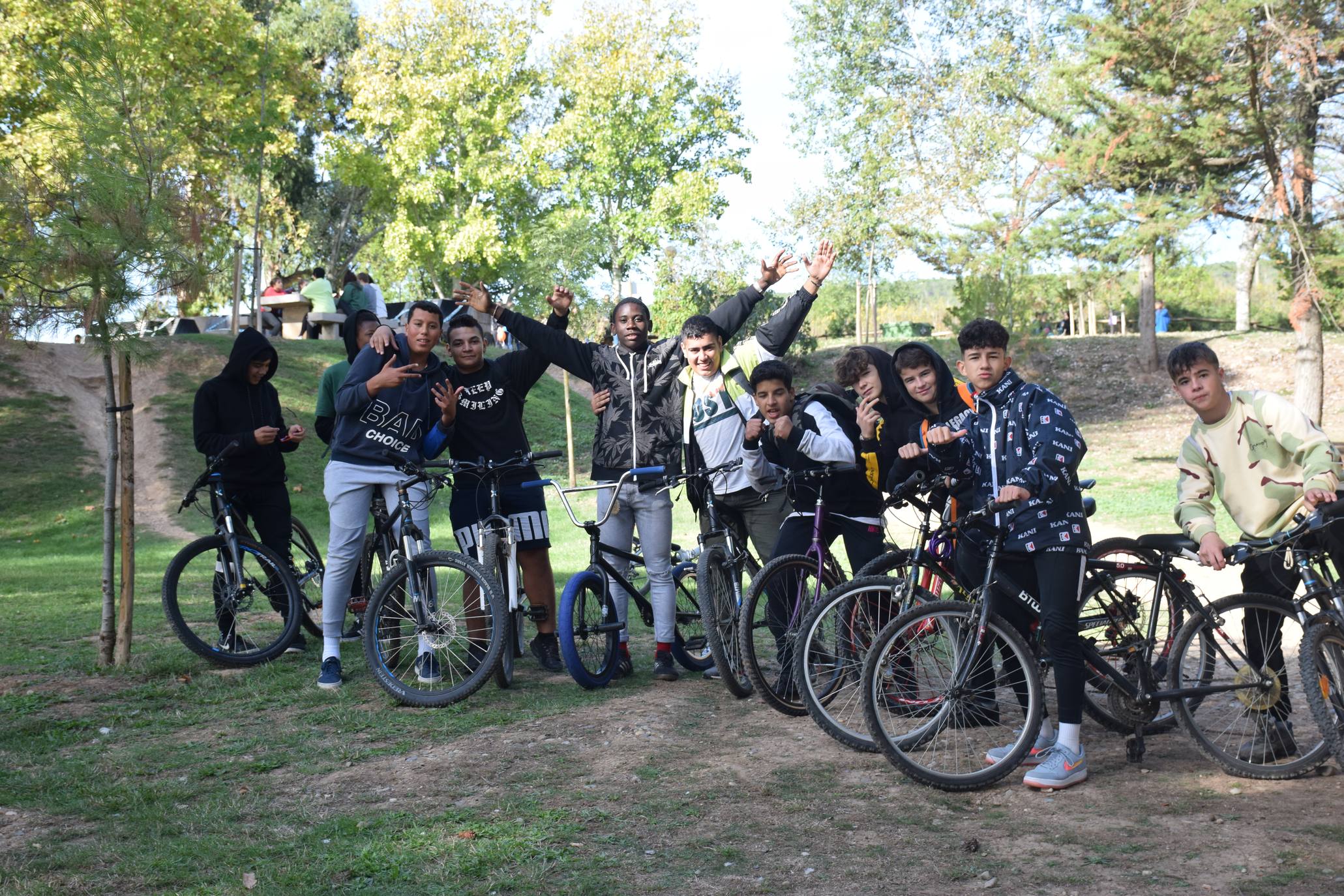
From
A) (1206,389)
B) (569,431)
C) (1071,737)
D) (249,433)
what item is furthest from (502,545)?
(569,431)

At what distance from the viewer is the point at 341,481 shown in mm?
6594

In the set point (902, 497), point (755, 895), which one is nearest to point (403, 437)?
point (902, 497)

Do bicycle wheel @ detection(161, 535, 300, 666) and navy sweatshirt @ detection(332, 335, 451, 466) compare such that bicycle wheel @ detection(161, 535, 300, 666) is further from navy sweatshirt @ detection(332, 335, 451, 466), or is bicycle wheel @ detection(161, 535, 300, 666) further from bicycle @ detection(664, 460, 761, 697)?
bicycle @ detection(664, 460, 761, 697)

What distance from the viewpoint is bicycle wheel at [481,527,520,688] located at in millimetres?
6434

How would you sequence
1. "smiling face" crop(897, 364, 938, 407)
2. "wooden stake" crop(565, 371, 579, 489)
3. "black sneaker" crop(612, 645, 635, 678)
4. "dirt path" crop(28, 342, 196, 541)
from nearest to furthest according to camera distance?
"smiling face" crop(897, 364, 938, 407), "black sneaker" crop(612, 645, 635, 678), "wooden stake" crop(565, 371, 579, 489), "dirt path" crop(28, 342, 196, 541)

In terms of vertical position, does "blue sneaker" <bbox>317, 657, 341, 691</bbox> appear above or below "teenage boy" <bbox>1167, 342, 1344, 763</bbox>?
below

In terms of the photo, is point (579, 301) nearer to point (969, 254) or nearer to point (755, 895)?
point (969, 254)

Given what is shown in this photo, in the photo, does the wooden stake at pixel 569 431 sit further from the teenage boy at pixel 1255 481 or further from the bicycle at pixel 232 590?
the teenage boy at pixel 1255 481

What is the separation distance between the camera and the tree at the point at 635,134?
29.5 m

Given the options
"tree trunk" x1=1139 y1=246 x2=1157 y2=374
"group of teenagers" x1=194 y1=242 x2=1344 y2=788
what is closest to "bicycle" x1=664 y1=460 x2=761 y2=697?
"group of teenagers" x1=194 y1=242 x2=1344 y2=788

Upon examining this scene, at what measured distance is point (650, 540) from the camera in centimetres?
672

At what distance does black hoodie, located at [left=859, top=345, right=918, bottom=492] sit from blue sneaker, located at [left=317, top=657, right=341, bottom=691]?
310 centimetres

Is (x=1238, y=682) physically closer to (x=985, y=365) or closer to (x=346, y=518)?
(x=985, y=365)

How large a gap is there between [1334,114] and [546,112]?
867 inches
